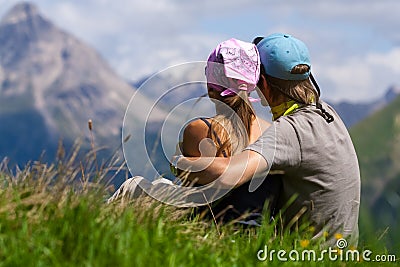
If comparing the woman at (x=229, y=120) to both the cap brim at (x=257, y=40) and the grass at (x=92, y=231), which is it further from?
the grass at (x=92, y=231)

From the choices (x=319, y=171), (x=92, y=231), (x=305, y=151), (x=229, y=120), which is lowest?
(x=319, y=171)

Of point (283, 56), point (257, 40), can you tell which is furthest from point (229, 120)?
point (257, 40)

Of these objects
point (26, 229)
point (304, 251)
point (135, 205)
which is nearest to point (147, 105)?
point (135, 205)

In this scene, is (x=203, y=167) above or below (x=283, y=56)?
below

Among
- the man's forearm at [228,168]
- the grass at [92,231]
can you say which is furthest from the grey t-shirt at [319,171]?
the grass at [92,231]

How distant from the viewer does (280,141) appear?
5.76m

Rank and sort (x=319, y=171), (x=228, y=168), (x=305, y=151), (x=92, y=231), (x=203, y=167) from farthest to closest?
(x=319, y=171) → (x=305, y=151) → (x=203, y=167) → (x=228, y=168) → (x=92, y=231)

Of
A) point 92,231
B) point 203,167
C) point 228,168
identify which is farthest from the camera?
point 203,167

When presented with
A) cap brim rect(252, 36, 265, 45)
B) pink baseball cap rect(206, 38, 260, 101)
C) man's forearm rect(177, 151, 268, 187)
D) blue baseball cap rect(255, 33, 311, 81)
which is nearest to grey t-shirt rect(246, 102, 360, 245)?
man's forearm rect(177, 151, 268, 187)

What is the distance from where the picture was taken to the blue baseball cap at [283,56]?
6.32m

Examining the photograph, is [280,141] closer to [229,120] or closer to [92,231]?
[229,120]

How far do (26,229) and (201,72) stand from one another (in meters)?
2.82

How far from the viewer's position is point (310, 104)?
21.1 ft

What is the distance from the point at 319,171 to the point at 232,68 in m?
1.17
